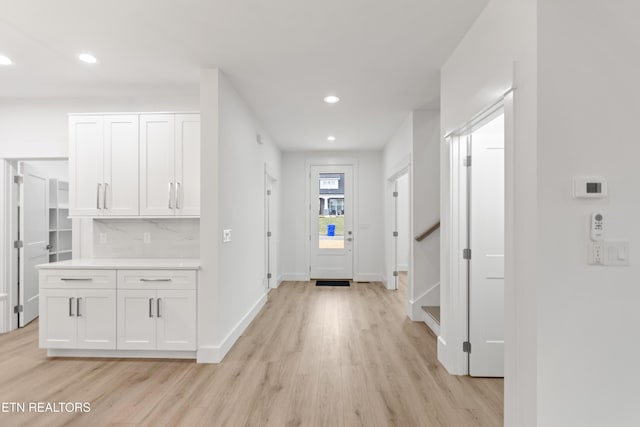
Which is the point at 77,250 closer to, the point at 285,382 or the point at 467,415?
the point at 285,382

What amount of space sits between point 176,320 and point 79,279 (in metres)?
0.99

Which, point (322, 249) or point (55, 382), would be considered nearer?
point (55, 382)

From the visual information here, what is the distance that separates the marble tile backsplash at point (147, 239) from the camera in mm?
3781

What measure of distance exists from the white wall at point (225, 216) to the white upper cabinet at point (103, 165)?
0.91 m

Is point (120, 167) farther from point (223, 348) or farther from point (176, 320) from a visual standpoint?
point (223, 348)

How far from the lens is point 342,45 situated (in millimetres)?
2762

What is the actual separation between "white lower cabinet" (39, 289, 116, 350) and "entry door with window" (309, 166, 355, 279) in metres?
4.26

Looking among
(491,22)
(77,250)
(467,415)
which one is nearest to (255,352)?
(467,415)

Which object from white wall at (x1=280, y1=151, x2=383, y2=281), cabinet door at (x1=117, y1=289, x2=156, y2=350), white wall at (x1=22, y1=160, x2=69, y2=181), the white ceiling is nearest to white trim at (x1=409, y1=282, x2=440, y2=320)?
the white ceiling

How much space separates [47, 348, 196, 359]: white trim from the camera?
3197 mm

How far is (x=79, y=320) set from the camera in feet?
10.4

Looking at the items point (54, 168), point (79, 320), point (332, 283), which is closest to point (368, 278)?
point (332, 283)

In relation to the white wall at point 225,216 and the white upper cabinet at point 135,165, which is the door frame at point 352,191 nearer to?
the white wall at point 225,216

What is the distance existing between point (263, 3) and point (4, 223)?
4.03 meters
